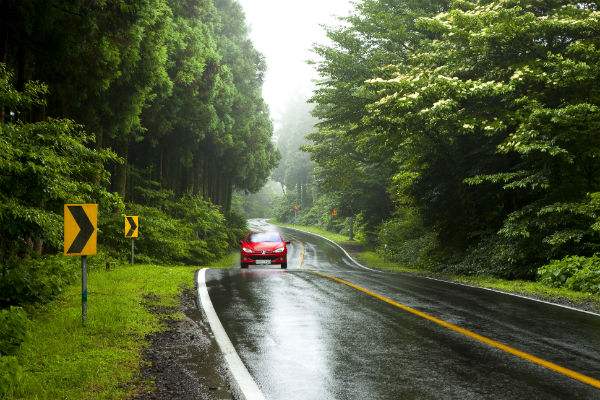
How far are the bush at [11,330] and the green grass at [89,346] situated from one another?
16 centimetres

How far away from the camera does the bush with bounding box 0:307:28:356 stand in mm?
5534

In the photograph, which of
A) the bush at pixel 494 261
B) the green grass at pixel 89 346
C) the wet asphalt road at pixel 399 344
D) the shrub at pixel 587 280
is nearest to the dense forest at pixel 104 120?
the green grass at pixel 89 346

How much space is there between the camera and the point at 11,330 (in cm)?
558

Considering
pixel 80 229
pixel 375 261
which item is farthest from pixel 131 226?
pixel 375 261

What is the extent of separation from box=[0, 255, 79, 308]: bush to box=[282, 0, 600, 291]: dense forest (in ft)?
31.0

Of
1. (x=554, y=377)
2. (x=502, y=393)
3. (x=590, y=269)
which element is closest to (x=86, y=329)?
(x=502, y=393)

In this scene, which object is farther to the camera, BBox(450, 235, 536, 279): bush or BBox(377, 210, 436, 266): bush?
BBox(377, 210, 436, 266): bush

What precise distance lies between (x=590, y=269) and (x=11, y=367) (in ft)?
39.8

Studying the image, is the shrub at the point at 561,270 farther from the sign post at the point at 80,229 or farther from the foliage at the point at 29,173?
the foliage at the point at 29,173

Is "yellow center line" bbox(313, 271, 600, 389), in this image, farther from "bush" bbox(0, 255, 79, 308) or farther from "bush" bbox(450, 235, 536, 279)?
"bush" bbox(450, 235, 536, 279)

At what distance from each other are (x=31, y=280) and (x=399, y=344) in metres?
5.82

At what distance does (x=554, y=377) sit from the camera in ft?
16.5

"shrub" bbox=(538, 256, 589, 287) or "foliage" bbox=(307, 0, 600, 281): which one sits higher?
"foliage" bbox=(307, 0, 600, 281)


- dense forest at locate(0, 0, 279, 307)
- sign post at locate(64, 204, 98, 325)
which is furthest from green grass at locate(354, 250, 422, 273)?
sign post at locate(64, 204, 98, 325)
